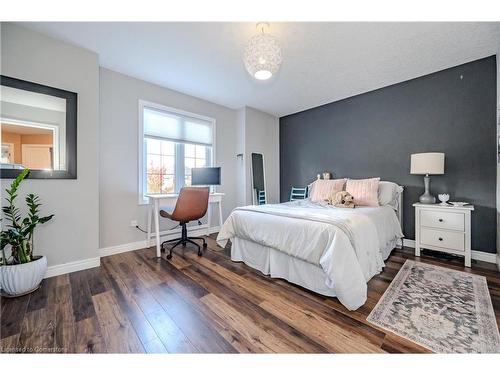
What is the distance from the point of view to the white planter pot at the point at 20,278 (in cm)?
165

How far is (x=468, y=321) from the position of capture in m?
1.39

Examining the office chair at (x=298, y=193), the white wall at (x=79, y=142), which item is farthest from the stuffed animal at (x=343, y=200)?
the white wall at (x=79, y=142)

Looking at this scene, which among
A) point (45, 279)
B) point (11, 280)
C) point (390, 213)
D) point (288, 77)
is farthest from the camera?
point (288, 77)

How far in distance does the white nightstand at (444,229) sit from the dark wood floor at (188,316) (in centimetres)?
24

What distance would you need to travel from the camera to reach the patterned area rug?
1217mm

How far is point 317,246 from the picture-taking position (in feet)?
5.48

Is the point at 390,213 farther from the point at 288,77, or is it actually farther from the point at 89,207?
the point at 89,207

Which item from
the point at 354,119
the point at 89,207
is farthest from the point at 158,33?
the point at 354,119

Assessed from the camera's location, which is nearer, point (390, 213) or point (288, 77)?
point (390, 213)

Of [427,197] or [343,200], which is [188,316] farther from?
[427,197]

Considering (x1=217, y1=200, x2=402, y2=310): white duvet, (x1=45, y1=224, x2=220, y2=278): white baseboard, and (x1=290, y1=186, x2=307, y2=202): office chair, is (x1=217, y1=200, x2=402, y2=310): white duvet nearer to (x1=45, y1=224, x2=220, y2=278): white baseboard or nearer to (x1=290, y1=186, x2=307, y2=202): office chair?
(x1=45, y1=224, x2=220, y2=278): white baseboard

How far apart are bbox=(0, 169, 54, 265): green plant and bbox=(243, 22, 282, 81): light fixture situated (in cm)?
222

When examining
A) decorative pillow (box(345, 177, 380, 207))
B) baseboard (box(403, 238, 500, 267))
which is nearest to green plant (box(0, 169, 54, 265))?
decorative pillow (box(345, 177, 380, 207))

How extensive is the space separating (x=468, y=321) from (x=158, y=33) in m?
3.46
